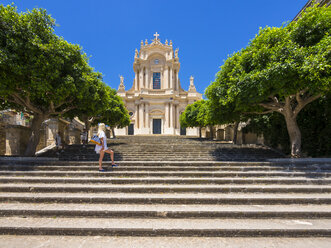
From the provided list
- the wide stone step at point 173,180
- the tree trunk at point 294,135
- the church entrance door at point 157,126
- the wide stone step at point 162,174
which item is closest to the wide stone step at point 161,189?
the wide stone step at point 173,180

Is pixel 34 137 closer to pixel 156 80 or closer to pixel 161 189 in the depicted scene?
pixel 161 189

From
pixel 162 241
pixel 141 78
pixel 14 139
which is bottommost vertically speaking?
pixel 162 241

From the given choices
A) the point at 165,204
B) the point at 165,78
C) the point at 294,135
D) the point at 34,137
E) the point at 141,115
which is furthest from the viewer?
the point at 165,78

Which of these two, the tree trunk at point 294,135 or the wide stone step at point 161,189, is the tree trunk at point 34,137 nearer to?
the wide stone step at point 161,189

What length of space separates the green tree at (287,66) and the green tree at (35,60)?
276 inches

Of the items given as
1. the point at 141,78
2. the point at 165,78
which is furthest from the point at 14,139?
the point at 165,78

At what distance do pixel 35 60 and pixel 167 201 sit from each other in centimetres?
705

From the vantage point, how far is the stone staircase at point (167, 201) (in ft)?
11.8

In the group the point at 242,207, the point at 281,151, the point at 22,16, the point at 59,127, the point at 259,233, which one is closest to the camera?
the point at 259,233

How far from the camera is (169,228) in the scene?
3590 mm

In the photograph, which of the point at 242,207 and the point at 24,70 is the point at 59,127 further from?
the point at 242,207

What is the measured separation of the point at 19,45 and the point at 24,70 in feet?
2.97

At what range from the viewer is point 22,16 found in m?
7.05

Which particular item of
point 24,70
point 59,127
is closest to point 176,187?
point 24,70
